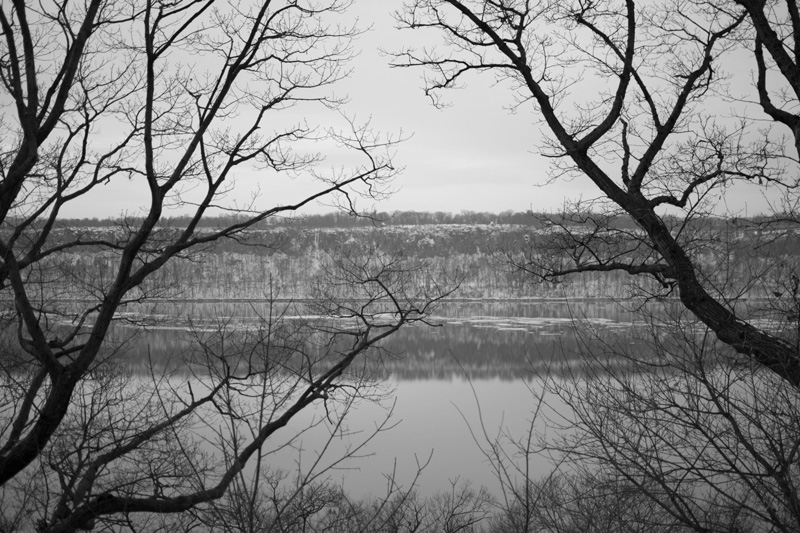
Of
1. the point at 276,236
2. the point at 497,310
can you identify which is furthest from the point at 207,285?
the point at 276,236

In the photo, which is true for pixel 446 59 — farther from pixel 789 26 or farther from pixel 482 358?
pixel 482 358

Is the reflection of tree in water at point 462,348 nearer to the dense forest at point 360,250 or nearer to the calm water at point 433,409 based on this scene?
the calm water at point 433,409

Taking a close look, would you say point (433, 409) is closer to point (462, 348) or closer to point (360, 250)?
point (462, 348)

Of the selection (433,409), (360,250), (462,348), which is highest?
(360,250)

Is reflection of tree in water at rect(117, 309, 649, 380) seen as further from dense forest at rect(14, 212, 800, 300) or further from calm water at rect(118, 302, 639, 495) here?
dense forest at rect(14, 212, 800, 300)

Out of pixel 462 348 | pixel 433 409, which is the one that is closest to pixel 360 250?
pixel 433 409


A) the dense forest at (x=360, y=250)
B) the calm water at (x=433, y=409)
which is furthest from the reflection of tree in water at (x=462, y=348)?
the dense forest at (x=360, y=250)

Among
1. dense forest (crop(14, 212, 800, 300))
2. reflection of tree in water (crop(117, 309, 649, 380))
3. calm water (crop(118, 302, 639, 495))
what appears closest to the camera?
A: dense forest (crop(14, 212, 800, 300))

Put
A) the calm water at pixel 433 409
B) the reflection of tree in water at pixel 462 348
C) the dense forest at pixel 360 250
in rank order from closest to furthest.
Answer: the dense forest at pixel 360 250, the calm water at pixel 433 409, the reflection of tree in water at pixel 462 348

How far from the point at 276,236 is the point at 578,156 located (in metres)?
3.32

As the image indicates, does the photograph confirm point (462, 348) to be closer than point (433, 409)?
No

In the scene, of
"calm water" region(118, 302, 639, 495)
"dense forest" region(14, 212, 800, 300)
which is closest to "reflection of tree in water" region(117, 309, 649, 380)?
"calm water" region(118, 302, 639, 495)

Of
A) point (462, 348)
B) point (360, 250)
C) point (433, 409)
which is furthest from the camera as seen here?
point (462, 348)

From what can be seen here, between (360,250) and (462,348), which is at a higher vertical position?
(360,250)
